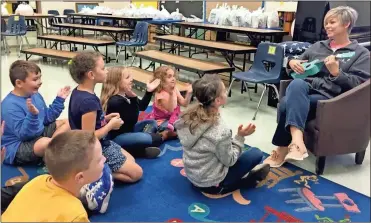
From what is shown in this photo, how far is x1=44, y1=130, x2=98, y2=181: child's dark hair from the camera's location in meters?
1.21

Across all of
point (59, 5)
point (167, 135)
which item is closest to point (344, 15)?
point (167, 135)

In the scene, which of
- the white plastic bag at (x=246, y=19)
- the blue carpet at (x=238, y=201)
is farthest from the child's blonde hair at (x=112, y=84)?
the white plastic bag at (x=246, y=19)

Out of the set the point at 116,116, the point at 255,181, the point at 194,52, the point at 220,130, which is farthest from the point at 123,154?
the point at 194,52

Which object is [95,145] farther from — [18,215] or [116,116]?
[116,116]

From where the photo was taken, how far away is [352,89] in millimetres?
2203

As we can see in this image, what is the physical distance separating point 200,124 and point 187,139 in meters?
0.13

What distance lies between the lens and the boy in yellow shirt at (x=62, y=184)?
3.71 ft

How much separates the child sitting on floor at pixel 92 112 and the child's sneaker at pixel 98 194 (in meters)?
0.23

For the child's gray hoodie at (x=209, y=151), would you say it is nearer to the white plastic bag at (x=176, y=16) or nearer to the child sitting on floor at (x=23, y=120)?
the child sitting on floor at (x=23, y=120)

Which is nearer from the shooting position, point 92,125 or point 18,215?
point 18,215

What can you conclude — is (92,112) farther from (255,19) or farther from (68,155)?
(255,19)

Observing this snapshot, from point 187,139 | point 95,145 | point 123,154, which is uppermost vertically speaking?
point 95,145

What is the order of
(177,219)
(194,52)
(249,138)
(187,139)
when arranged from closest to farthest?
(177,219), (187,139), (249,138), (194,52)

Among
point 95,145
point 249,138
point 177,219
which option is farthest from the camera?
point 249,138
